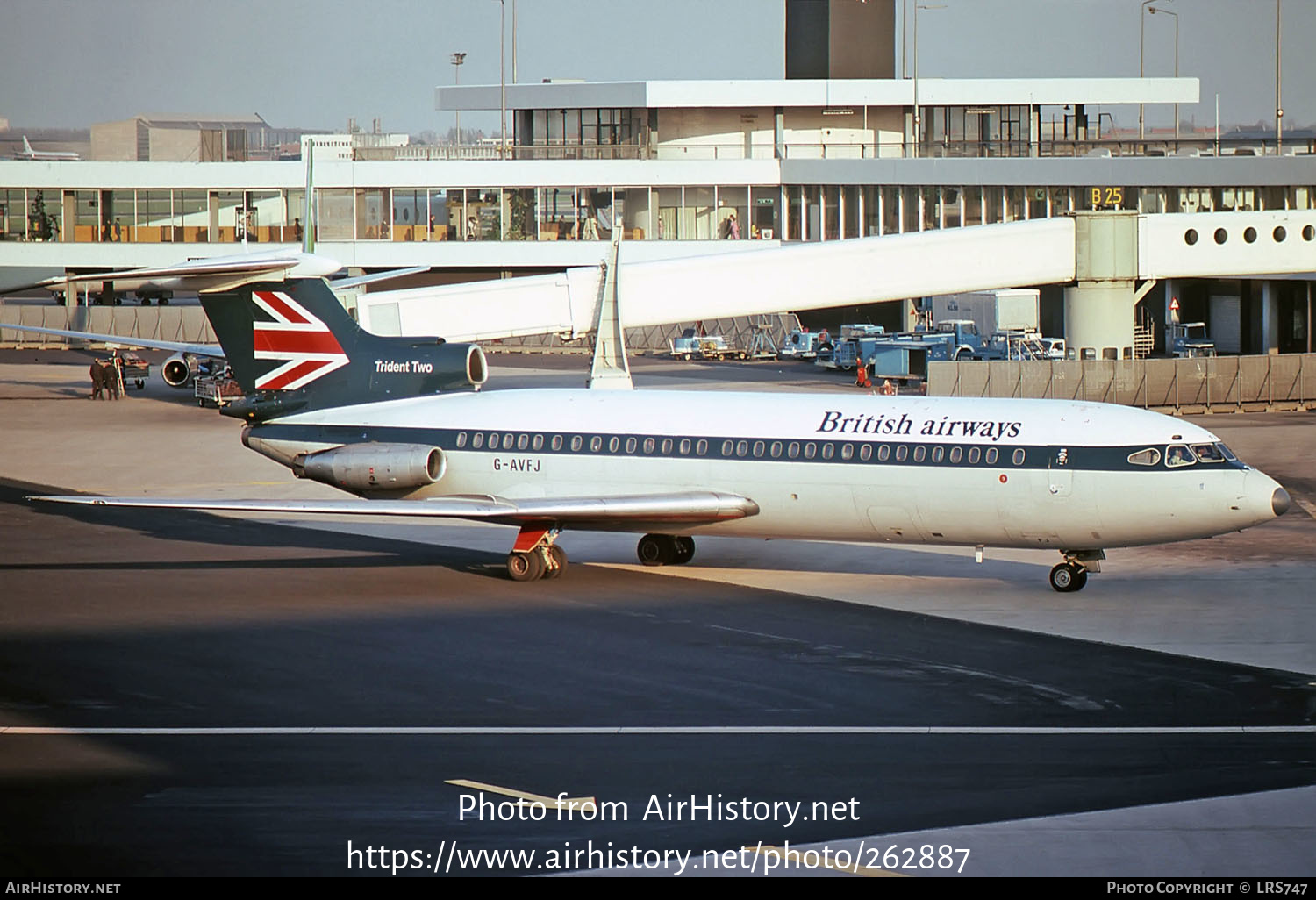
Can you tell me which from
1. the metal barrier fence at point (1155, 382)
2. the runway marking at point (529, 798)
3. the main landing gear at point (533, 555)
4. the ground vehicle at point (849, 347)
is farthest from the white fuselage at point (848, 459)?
the ground vehicle at point (849, 347)

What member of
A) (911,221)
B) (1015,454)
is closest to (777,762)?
(1015,454)

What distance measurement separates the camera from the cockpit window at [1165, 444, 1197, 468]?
96.2 ft

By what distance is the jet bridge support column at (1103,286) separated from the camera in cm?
5312

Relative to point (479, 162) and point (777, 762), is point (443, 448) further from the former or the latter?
point (479, 162)

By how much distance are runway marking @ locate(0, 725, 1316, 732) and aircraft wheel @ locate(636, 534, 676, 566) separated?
1193 centimetres

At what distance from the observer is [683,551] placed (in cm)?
3500

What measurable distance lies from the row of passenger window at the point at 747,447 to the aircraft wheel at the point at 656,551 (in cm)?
286

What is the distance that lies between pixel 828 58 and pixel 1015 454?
78776 mm

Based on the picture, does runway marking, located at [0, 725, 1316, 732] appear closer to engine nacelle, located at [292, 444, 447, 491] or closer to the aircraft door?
the aircraft door

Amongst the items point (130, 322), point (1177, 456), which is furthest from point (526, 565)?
point (130, 322)

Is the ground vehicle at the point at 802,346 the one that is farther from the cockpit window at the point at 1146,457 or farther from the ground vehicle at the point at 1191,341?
the cockpit window at the point at 1146,457

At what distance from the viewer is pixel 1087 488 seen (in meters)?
29.5

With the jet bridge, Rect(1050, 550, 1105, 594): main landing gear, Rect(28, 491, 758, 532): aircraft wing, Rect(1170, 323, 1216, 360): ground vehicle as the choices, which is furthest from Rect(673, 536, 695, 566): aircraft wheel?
Rect(1170, 323, 1216, 360): ground vehicle

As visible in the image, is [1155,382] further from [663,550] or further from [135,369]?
[135,369]
